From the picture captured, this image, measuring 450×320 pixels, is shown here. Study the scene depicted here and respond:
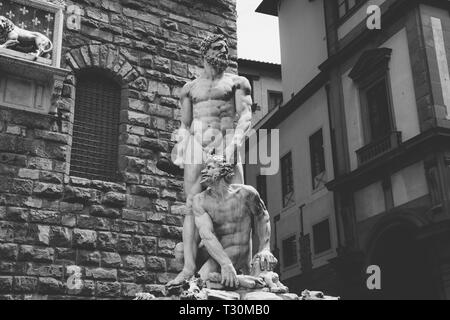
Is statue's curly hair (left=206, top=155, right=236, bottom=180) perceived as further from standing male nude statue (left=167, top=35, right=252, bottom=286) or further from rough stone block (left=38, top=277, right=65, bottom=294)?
rough stone block (left=38, top=277, right=65, bottom=294)

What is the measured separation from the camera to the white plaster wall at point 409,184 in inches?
600

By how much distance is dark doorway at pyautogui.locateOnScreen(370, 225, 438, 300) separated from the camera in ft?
50.8

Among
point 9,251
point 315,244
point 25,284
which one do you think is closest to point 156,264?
point 25,284

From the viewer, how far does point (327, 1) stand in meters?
21.7

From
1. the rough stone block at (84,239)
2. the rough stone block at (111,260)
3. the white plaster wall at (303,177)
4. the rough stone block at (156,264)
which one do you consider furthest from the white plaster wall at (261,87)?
the rough stone block at (84,239)

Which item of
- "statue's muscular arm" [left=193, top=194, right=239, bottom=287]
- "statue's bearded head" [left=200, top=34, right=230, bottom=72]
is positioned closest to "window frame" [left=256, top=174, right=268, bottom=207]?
"statue's bearded head" [left=200, top=34, right=230, bottom=72]

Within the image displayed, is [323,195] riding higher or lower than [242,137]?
higher

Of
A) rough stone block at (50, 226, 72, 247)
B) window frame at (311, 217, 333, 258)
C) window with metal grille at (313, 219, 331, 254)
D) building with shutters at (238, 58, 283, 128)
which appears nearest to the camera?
rough stone block at (50, 226, 72, 247)

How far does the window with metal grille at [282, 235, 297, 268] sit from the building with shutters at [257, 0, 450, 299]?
250 centimetres

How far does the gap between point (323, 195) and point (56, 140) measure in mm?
12744

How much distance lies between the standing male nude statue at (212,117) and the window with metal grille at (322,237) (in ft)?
44.6
